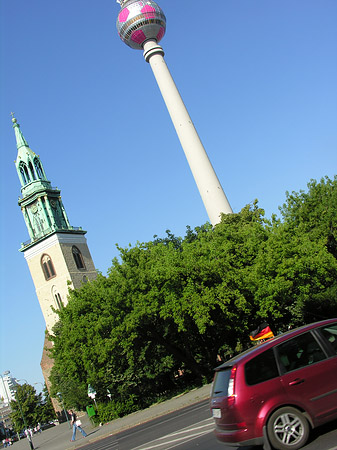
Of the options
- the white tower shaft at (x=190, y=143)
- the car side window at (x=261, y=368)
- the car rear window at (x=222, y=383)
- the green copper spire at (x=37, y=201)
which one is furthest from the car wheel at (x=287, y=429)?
the green copper spire at (x=37, y=201)

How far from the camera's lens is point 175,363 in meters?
36.5

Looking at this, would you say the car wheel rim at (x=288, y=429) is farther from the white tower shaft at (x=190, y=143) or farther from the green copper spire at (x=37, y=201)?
the green copper spire at (x=37, y=201)

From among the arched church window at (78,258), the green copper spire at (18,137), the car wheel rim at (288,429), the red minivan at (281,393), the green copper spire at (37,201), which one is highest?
the green copper spire at (18,137)

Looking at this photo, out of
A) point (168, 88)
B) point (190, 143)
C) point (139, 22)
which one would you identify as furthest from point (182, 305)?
point (139, 22)

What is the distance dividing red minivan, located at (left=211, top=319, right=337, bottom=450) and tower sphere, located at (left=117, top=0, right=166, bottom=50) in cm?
6763

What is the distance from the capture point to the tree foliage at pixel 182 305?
97.0 ft

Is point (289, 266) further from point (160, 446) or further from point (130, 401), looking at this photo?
point (160, 446)

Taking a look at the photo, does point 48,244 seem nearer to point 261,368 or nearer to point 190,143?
point 190,143

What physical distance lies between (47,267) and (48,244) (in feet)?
10.9

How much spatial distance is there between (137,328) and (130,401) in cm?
709

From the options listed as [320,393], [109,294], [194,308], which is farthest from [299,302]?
[320,393]

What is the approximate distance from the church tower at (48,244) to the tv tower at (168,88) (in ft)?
68.0

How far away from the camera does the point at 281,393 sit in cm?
781

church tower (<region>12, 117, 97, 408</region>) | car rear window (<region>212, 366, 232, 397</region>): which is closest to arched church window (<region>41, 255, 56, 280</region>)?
church tower (<region>12, 117, 97, 408</region>)
